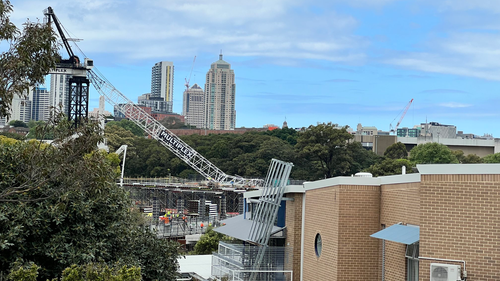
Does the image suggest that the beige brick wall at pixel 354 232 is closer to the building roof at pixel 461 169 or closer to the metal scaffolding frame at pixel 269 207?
the metal scaffolding frame at pixel 269 207

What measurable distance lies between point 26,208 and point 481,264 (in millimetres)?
9940

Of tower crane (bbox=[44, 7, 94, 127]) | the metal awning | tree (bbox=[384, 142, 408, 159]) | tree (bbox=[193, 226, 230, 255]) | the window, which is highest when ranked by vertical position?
tower crane (bbox=[44, 7, 94, 127])

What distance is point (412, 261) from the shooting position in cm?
1533

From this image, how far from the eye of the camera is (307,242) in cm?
2061

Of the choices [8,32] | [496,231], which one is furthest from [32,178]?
[496,231]

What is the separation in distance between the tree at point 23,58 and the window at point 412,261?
9.51 m

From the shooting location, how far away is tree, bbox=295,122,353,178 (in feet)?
276

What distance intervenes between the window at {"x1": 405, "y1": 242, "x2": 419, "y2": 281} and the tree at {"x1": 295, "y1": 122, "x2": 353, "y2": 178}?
67.8 m

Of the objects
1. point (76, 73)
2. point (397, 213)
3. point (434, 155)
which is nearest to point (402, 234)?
point (397, 213)

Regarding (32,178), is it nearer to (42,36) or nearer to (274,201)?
(42,36)

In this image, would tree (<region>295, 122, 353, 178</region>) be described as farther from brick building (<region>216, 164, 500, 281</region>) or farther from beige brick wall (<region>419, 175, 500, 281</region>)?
beige brick wall (<region>419, 175, 500, 281</region>)

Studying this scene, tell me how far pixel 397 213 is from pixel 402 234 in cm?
138

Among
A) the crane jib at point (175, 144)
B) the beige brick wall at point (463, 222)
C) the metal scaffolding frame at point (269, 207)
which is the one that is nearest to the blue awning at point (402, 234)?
the beige brick wall at point (463, 222)

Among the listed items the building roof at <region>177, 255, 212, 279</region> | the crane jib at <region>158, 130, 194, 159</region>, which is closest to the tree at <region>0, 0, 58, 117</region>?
the building roof at <region>177, 255, 212, 279</region>
